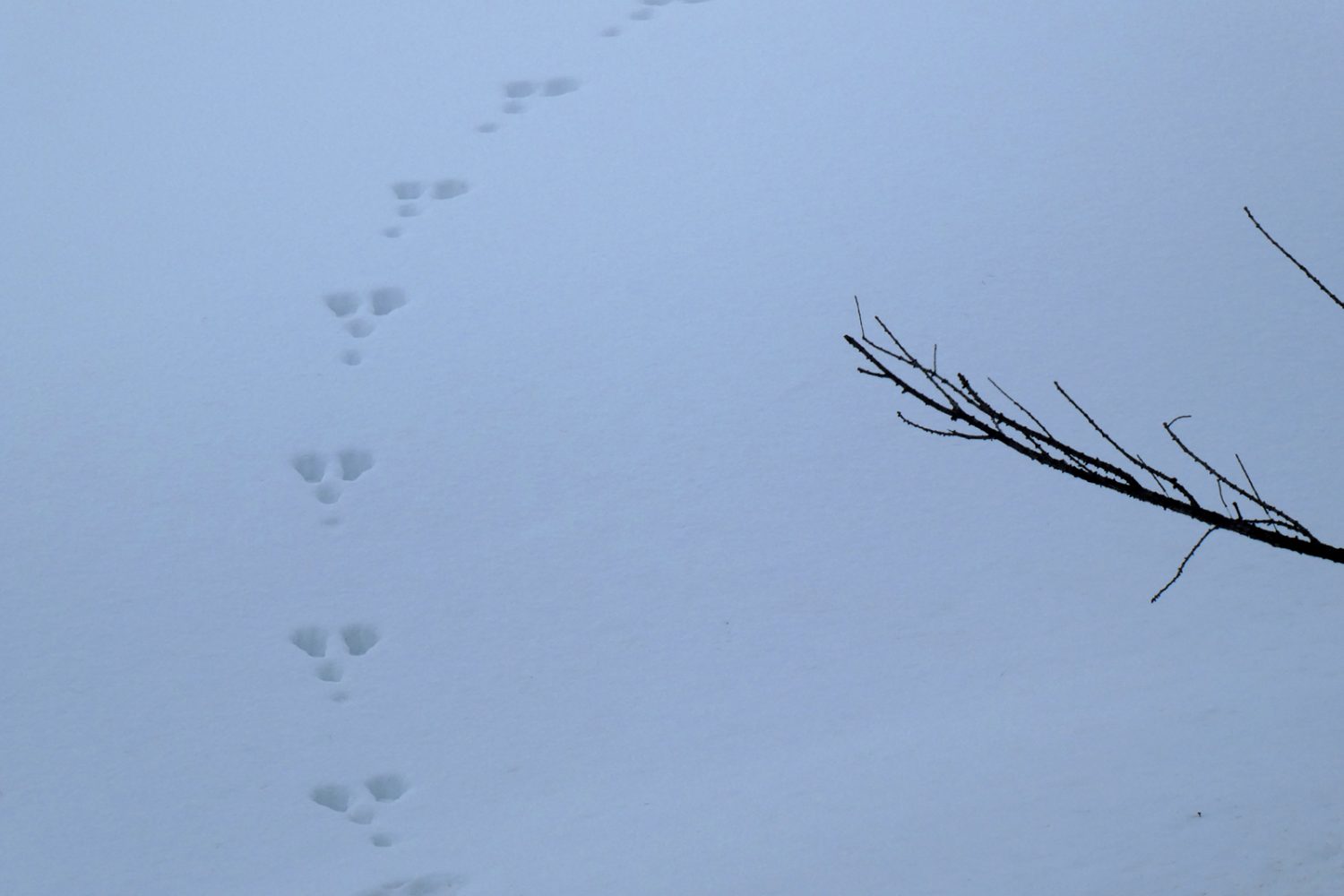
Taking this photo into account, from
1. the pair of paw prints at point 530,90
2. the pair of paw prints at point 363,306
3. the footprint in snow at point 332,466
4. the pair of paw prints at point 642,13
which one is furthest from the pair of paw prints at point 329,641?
the pair of paw prints at point 642,13

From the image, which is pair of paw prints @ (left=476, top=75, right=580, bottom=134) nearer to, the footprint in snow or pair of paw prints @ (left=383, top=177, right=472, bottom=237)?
pair of paw prints @ (left=383, top=177, right=472, bottom=237)

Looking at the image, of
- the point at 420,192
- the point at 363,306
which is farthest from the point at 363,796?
the point at 420,192

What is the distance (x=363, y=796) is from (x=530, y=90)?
9.09ft

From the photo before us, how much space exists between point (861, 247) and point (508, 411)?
3.97 feet

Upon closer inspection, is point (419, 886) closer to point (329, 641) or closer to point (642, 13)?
point (329, 641)

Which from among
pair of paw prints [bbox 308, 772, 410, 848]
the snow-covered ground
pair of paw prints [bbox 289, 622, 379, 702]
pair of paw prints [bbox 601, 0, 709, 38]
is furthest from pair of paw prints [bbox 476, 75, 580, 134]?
pair of paw prints [bbox 308, 772, 410, 848]

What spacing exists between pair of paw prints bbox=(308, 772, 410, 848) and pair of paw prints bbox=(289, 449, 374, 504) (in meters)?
0.89

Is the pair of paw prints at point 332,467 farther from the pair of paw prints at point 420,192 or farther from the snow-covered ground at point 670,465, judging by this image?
the pair of paw prints at point 420,192

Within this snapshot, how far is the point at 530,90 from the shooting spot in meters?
4.41

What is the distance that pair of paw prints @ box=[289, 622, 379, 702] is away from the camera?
289cm

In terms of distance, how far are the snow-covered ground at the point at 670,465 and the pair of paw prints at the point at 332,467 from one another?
0.01 meters

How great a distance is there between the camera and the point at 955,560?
2.94 m

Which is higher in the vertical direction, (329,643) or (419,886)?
(329,643)

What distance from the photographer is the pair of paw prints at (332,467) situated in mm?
3246
